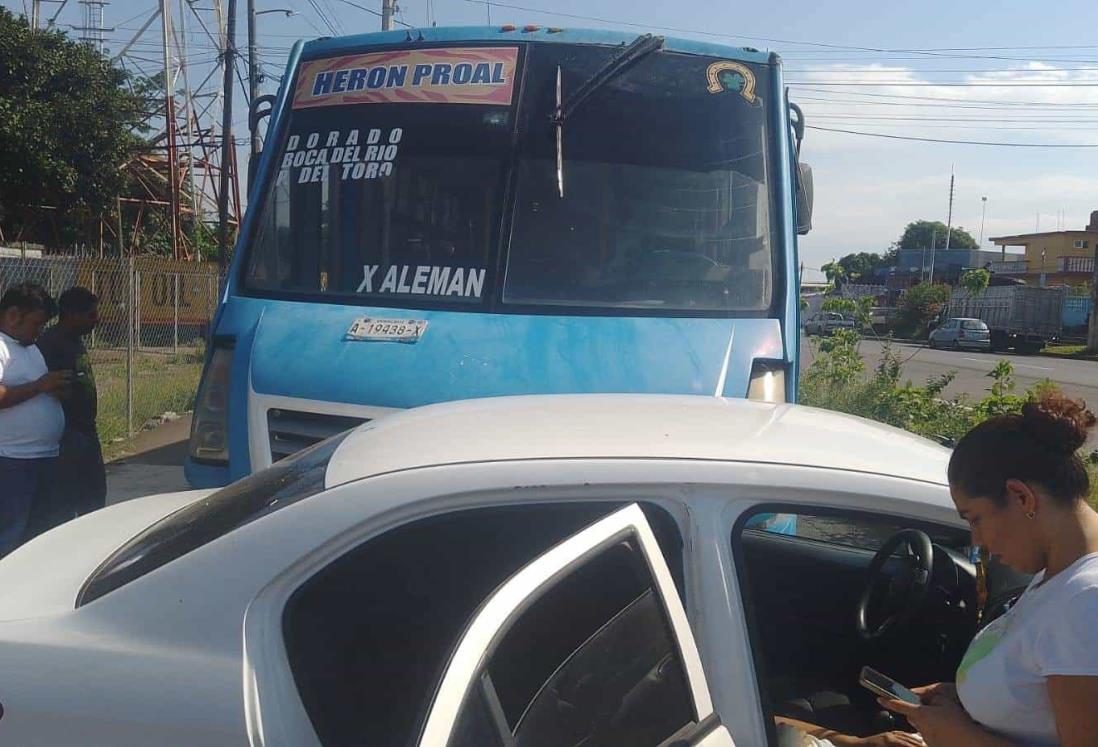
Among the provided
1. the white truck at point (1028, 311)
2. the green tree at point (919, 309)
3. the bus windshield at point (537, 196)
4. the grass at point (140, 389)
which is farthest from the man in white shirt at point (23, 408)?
the green tree at point (919, 309)

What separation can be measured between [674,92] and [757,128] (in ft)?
1.50

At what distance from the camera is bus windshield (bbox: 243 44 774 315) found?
4.82m

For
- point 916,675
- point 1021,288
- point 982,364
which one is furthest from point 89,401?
point 1021,288

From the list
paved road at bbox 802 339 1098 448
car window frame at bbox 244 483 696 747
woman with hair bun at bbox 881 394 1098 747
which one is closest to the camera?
woman with hair bun at bbox 881 394 1098 747

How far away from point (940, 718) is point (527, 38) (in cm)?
412

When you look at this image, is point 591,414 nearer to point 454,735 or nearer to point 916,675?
point 454,735

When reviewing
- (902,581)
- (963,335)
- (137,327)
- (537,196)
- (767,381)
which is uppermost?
(537,196)

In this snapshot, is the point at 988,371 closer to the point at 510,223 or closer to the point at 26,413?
the point at 510,223

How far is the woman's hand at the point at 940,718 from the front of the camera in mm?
1974

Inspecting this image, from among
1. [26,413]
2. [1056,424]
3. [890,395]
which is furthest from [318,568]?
[890,395]

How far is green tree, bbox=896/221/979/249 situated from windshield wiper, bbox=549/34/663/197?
115m

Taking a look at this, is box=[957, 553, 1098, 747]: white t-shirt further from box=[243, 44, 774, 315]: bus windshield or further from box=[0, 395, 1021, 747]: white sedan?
box=[243, 44, 774, 315]: bus windshield

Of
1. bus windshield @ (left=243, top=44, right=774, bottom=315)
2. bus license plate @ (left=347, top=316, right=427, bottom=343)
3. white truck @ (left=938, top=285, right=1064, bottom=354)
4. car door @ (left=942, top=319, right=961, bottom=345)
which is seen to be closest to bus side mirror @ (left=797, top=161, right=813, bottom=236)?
bus windshield @ (left=243, top=44, right=774, bottom=315)

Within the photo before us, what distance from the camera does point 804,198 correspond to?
5551 mm
